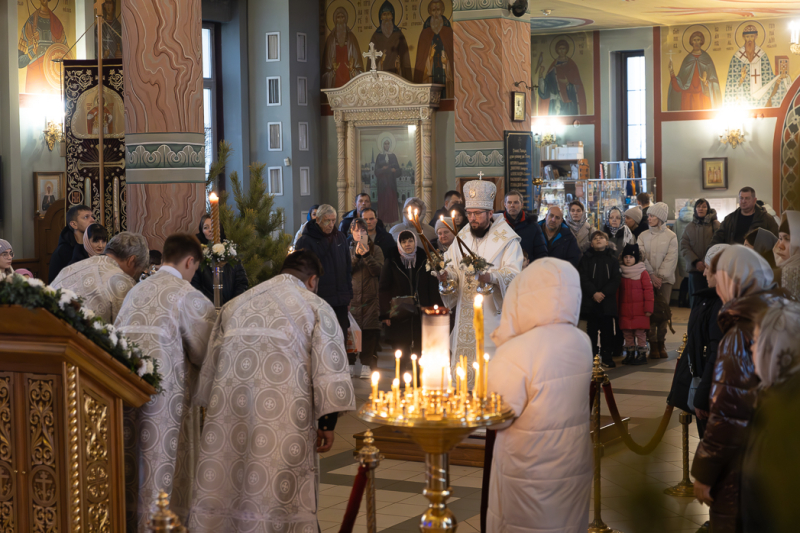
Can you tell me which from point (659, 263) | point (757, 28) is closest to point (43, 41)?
point (659, 263)

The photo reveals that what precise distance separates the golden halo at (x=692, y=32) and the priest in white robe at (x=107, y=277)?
15.1 meters

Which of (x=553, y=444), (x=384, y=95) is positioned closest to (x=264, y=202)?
(x=553, y=444)

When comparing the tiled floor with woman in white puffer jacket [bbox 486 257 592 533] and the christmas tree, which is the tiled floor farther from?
the christmas tree

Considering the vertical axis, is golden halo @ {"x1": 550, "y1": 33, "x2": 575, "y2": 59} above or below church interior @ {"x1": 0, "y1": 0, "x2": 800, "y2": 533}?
above

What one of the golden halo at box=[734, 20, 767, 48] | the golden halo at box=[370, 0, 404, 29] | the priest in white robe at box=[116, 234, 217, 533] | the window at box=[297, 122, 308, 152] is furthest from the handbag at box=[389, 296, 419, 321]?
the golden halo at box=[734, 20, 767, 48]

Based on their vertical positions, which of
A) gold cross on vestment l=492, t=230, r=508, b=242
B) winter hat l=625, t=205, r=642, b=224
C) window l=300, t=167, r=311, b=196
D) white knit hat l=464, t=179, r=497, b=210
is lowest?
gold cross on vestment l=492, t=230, r=508, b=242

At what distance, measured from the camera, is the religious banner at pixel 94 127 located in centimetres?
780

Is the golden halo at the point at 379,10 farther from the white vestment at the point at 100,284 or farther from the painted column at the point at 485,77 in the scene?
the white vestment at the point at 100,284

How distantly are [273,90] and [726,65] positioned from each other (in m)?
8.68

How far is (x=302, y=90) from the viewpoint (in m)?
16.1

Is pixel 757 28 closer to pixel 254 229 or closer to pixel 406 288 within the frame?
pixel 406 288

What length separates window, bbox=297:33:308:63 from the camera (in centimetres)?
1591

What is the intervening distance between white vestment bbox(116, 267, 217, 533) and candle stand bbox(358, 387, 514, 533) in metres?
1.76

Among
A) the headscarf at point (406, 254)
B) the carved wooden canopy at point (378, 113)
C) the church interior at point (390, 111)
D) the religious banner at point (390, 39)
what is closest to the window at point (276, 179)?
the church interior at point (390, 111)
